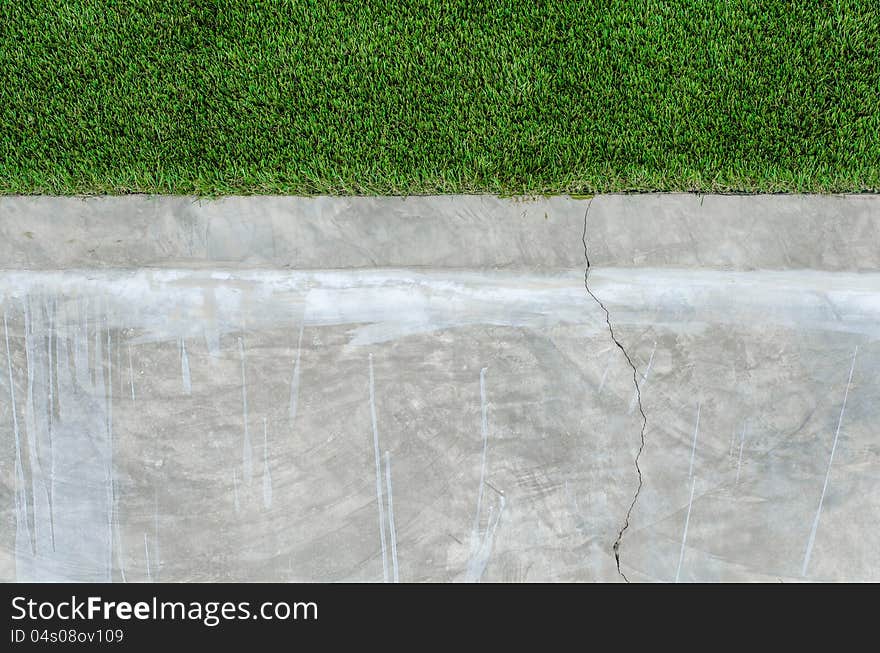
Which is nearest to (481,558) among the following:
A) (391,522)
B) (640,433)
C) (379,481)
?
(391,522)

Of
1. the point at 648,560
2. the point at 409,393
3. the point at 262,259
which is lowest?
the point at 648,560

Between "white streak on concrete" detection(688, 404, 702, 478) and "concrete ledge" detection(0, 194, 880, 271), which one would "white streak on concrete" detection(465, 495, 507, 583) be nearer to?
"white streak on concrete" detection(688, 404, 702, 478)

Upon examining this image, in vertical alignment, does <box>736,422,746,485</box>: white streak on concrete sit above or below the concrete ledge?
below

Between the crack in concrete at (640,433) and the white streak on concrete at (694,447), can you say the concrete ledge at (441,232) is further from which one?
the white streak on concrete at (694,447)

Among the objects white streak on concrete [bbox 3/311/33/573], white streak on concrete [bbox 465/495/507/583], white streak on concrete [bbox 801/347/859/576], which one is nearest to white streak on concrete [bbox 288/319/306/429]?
white streak on concrete [bbox 465/495/507/583]

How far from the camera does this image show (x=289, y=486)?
2891 millimetres

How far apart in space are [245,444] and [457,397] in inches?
44.1

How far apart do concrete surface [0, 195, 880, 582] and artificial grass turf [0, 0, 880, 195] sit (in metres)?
0.24

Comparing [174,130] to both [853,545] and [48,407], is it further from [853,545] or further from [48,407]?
[853,545]

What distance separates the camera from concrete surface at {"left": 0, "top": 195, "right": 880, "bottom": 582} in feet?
9.39

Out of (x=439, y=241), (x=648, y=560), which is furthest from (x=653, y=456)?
(x=439, y=241)

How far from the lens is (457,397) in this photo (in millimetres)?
2889

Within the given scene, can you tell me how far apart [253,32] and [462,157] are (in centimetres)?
131

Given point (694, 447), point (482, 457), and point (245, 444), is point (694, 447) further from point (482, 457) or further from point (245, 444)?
point (245, 444)
